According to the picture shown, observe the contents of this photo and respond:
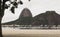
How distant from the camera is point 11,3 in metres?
21.4

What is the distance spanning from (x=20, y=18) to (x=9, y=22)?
11.8 m

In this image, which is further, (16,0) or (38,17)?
(38,17)

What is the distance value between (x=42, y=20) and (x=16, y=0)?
6987cm

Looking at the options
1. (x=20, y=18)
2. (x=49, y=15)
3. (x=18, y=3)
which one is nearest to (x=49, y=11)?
(x=49, y=15)

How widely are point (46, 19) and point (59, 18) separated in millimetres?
5442

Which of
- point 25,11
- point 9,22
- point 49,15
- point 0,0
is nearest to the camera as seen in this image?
point 0,0

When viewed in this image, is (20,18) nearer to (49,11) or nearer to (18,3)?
(49,11)

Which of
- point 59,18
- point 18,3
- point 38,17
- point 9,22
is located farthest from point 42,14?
point 18,3

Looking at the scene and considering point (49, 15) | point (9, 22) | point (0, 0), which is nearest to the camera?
point (0, 0)

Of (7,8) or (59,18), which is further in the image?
(59,18)

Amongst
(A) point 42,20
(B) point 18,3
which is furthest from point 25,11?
(B) point 18,3

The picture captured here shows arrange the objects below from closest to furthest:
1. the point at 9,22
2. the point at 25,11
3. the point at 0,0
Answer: the point at 0,0 → the point at 9,22 → the point at 25,11

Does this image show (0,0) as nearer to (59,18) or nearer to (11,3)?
(11,3)

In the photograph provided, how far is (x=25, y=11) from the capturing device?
102500mm
